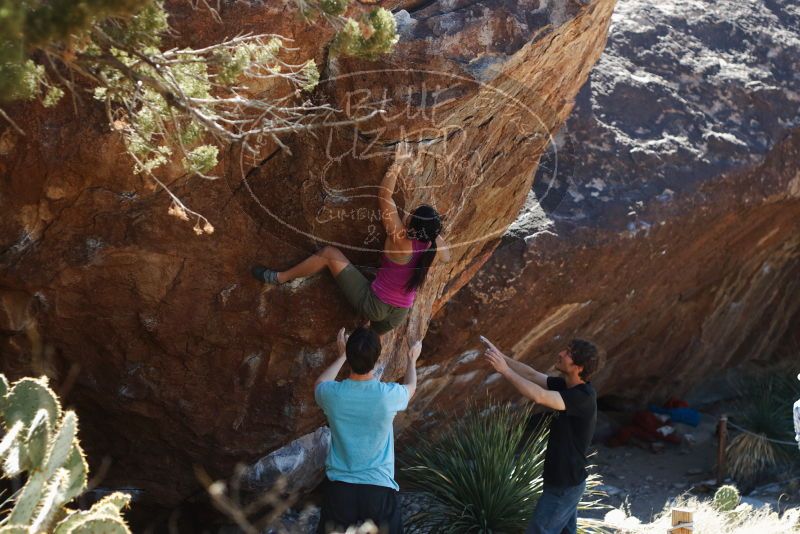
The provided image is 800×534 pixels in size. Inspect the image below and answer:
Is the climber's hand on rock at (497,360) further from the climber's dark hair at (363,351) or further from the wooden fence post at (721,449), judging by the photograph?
the wooden fence post at (721,449)

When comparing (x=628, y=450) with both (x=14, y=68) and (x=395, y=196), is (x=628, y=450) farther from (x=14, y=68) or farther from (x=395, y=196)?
(x=14, y=68)

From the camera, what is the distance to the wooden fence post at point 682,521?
6723 mm

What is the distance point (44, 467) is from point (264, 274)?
2.68 meters

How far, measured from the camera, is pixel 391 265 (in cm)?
659

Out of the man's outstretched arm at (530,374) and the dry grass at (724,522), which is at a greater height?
the man's outstretched arm at (530,374)

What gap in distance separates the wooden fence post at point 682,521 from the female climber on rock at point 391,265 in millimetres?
2294

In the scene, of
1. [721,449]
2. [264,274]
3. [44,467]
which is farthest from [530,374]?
[721,449]

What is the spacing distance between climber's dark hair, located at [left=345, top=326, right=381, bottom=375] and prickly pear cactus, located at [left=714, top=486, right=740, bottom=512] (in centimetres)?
545

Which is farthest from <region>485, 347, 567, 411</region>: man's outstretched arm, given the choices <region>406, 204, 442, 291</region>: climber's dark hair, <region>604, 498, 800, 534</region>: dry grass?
<region>604, 498, 800, 534</region>: dry grass

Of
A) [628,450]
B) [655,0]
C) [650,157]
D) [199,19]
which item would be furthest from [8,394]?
[655,0]

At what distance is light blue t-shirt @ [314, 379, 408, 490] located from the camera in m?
5.21

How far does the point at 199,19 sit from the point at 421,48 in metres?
1.41

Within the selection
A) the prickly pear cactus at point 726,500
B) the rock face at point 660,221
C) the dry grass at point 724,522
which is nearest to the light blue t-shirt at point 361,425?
the dry grass at point 724,522
